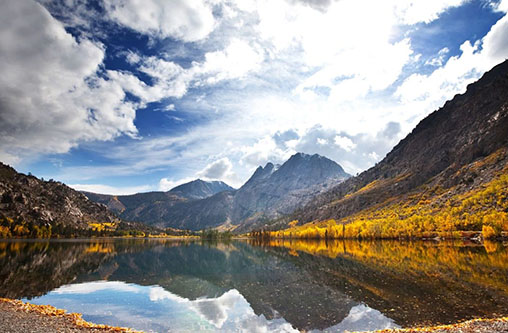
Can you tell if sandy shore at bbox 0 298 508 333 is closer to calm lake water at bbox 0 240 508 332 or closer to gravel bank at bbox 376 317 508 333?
gravel bank at bbox 376 317 508 333

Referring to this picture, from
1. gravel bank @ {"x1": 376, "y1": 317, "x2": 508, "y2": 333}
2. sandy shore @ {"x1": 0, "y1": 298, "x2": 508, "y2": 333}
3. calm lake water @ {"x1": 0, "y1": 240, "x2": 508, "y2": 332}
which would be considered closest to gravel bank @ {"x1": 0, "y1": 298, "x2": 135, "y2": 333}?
sandy shore @ {"x1": 0, "y1": 298, "x2": 508, "y2": 333}

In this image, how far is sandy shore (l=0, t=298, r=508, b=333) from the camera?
2200cm

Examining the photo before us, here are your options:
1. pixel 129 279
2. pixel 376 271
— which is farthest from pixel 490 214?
pixel 129 279

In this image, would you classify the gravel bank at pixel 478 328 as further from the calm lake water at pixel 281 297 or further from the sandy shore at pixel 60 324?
the calm lake water at pixel 281 297

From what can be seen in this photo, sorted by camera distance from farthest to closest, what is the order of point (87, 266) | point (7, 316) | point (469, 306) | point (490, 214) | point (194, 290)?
point (490, 214)
point (87, 266)
point (194, 290)
point (469, 306)
point (7, 316)

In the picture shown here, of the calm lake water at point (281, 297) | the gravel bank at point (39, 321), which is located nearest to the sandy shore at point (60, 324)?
the gravel bank at point (39, 321)

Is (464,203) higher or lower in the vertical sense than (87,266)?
higher

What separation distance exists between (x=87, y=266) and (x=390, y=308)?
75.2 m

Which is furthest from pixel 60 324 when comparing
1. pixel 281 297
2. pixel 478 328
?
pixel 478 328

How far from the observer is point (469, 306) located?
1282 inches

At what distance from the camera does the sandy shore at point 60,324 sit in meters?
22.0

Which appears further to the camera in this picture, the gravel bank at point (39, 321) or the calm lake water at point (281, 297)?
the calm lake water at point (281, 297)

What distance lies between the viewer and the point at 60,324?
24906mm

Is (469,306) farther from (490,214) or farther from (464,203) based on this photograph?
(464,203)
